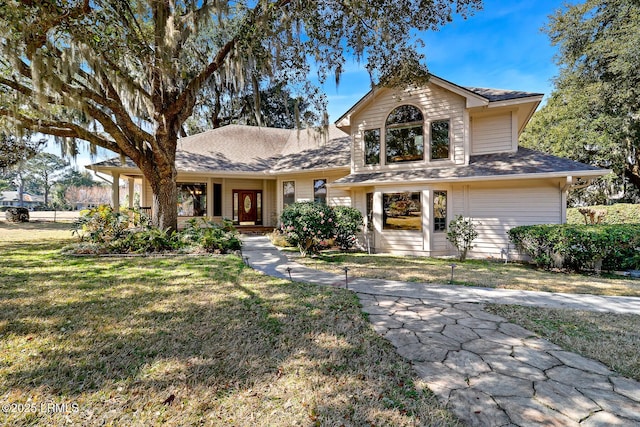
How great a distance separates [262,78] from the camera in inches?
352

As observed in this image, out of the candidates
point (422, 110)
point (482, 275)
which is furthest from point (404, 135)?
point (482, 275)

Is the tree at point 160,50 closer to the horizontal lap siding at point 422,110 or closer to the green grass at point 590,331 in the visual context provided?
the horizontal lap siding at point 422,110

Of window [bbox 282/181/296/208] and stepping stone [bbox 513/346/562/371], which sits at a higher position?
window [bbox 282/181/296/208]

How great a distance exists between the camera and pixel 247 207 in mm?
15055

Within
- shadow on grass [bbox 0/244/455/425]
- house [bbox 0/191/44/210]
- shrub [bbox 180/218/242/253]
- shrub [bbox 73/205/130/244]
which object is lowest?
shadow on grass [bbox 0/244/455/425]

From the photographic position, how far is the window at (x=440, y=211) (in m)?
9.16

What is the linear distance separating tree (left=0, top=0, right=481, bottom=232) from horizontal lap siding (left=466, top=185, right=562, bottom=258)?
4.21 meters

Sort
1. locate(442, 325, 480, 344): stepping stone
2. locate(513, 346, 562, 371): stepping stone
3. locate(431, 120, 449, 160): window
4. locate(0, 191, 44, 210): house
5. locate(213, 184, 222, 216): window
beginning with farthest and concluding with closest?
locate(0, 191, 44, 210): house < locate(213, 184, 222, 216): window < locate(431, 120, 449, 160): window < locate(442, 325, 480, 344): stepping stone < locate(513, 346, 562, 371): stepping stone

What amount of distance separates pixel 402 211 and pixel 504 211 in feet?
9.70

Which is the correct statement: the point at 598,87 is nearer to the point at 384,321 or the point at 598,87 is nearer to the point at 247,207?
the point at 247,207

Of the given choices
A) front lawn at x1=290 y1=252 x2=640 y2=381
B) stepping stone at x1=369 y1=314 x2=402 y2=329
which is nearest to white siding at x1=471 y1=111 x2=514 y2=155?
front lawn at x1=290 y1=252 x2=640 y2=381

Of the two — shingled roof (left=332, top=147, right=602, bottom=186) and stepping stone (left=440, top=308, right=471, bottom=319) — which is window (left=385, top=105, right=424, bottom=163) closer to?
shingled roof (left=332, top=147, right=602, bottom=186)

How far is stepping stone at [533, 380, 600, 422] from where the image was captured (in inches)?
79.8

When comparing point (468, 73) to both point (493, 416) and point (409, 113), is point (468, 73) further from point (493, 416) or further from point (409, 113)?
point (493, 416)
